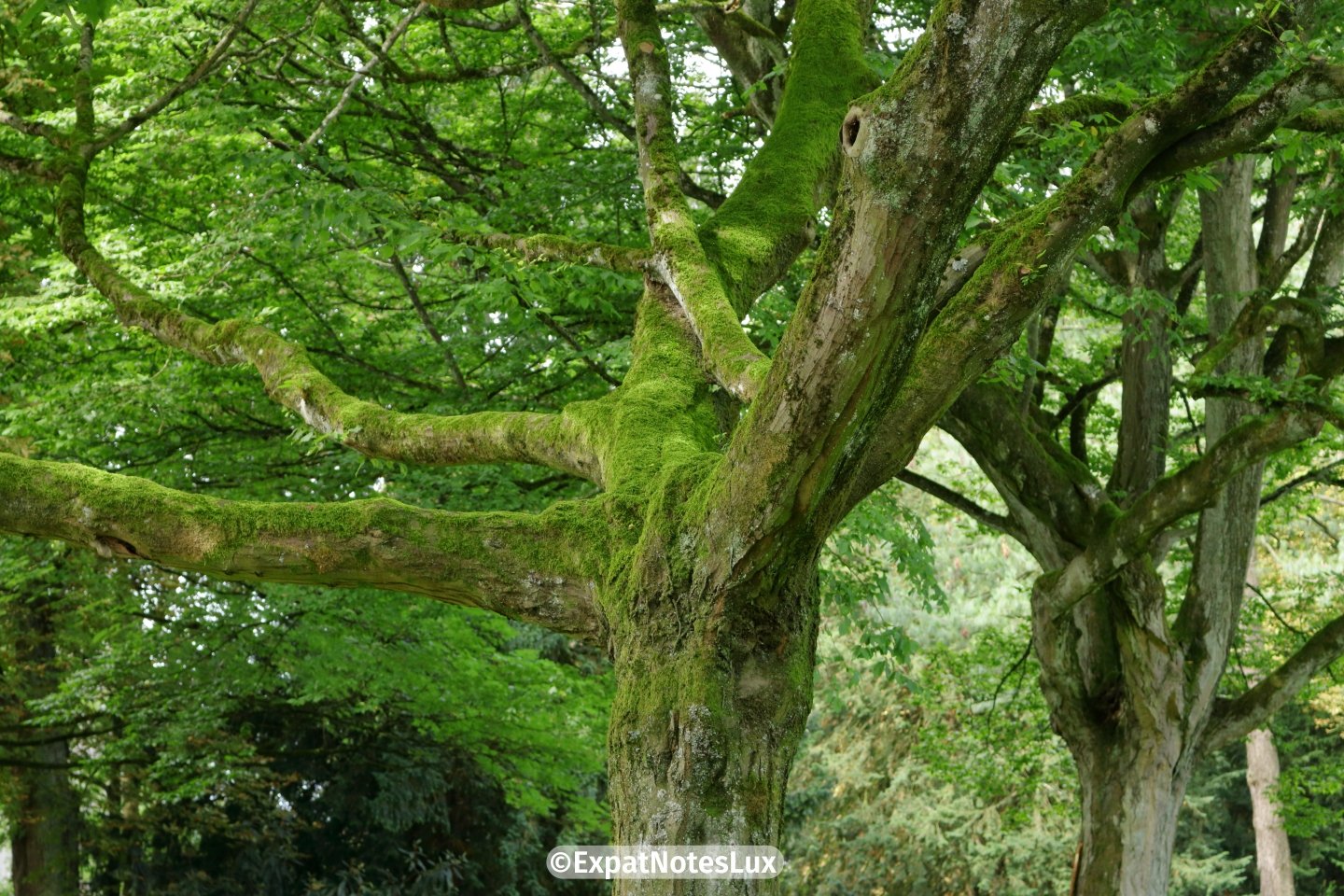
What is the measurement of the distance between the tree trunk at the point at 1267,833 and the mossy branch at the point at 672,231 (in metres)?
15.1

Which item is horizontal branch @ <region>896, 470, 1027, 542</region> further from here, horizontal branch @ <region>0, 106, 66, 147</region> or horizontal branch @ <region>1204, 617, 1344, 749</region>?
horizontal branch @ <region>0, 106, 66, 147</region>

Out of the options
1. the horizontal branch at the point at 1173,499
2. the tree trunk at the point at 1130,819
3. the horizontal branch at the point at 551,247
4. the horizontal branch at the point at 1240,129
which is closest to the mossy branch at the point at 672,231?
the horizontal branch at the point at 551,247

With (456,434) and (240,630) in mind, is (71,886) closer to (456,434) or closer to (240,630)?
(240,630)

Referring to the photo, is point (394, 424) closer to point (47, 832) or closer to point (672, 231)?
point (672, 231)

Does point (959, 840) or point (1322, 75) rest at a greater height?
point (1322, 75)

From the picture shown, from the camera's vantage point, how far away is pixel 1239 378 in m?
6.18

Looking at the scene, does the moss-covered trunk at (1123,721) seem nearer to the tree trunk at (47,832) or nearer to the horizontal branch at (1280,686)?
the horizontal branch at (1280,686)

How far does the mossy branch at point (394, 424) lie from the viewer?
13.8 ft

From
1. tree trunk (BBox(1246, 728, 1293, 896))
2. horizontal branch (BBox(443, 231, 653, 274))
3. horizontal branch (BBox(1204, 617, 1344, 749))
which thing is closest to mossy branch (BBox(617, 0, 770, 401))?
horizontal branch (BBox(443, 231, 653, 274))

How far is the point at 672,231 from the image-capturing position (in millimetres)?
4344

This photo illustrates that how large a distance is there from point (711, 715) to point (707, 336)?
4.23 ft

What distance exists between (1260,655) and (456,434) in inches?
373

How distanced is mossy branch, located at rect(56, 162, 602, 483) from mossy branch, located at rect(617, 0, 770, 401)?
24.4 inches

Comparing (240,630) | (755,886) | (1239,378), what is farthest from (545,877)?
(755,886)
